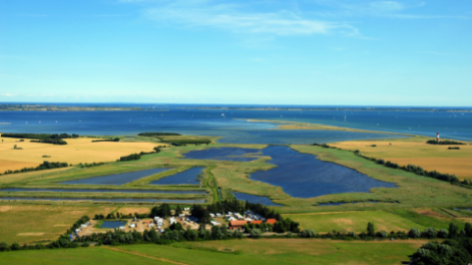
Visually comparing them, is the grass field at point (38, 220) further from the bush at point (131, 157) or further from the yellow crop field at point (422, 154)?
the yellow crop field at point (422, 154)

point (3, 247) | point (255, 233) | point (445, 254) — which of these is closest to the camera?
point (445, 254)

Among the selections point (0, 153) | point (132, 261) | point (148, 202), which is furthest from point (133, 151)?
point (132, 261)

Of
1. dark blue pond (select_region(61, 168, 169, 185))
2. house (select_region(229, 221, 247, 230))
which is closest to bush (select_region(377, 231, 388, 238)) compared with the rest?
house (select_region(229, 221, 247, 230))

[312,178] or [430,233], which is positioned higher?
[312,178]

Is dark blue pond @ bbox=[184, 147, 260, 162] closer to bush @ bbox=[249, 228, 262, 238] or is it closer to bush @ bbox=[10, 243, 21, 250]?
bush @ bbox=[249, 228, 262, 238]

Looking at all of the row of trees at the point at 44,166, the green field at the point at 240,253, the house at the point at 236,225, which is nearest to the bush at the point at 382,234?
the green field at the point at 240,253

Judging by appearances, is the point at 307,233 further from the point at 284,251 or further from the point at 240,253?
the point at 240,253

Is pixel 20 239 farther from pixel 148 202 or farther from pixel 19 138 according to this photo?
pixel 19 138

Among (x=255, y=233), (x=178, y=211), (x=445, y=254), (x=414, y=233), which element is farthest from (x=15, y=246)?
(x=414, y=233)
